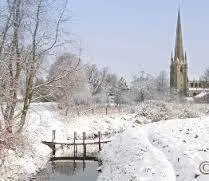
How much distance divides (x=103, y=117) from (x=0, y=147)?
36925 mm

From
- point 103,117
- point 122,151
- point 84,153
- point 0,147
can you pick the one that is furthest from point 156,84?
point 0,147

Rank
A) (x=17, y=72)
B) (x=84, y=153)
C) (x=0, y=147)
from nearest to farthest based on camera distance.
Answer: (x=0, y=147) → (x=17, y=72) → (x=84, y=153)

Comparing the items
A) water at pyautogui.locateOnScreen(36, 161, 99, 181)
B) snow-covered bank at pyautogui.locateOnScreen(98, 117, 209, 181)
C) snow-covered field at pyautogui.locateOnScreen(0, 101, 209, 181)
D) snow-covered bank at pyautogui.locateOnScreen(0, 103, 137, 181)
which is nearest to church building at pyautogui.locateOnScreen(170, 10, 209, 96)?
snow-covered bank at pyautogui.locateOnScreen(0, 103, 137, 181)

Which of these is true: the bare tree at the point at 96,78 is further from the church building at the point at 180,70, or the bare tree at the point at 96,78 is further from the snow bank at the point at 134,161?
the snow bank at the point at 134,161

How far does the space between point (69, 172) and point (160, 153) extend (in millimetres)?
7749

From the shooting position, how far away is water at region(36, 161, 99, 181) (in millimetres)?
26222

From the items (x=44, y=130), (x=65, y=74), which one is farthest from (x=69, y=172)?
(x=44, y=130)

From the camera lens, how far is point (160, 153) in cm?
2342

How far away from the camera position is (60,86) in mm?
27891

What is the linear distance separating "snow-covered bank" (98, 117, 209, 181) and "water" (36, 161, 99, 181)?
1.18 meters

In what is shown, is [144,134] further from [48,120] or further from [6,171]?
[48,120]

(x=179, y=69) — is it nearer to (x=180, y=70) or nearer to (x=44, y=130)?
(x=180, y=70)

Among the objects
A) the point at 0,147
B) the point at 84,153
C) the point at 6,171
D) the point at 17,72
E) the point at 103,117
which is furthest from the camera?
the point at 103,117

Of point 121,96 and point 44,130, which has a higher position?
point 121,96
